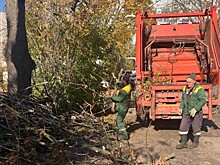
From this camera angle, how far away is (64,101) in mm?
9086

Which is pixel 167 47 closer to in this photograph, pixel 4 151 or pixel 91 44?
pixel 91 44

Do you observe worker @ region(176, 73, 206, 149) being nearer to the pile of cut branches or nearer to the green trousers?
the green trousers

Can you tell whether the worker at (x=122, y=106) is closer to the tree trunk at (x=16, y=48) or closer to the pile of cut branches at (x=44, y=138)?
the pile of cut branches at (x=44, y=138)

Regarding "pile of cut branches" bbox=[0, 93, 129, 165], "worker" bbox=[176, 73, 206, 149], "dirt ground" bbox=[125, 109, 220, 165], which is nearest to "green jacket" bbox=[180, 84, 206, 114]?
"worker" bbox=[176, 73, 206, 149]

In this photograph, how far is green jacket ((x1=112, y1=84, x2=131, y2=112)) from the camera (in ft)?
22.7

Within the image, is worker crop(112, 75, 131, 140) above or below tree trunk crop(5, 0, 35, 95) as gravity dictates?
below

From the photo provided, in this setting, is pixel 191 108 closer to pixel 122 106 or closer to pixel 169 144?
pixel 169 144

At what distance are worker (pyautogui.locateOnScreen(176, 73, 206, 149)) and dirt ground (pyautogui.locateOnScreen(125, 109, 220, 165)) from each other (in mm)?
253

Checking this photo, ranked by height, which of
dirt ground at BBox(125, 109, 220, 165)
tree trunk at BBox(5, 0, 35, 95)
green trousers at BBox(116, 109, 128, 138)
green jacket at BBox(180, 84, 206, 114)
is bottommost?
dirt ground at BBox(125, 109, 220, 165)

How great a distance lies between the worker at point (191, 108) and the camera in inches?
256

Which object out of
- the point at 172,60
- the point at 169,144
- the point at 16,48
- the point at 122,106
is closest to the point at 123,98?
the point at 122,106

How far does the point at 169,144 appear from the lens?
7.00 m

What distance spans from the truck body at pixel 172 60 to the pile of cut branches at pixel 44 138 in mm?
1560

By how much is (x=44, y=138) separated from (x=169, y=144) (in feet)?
9.07
